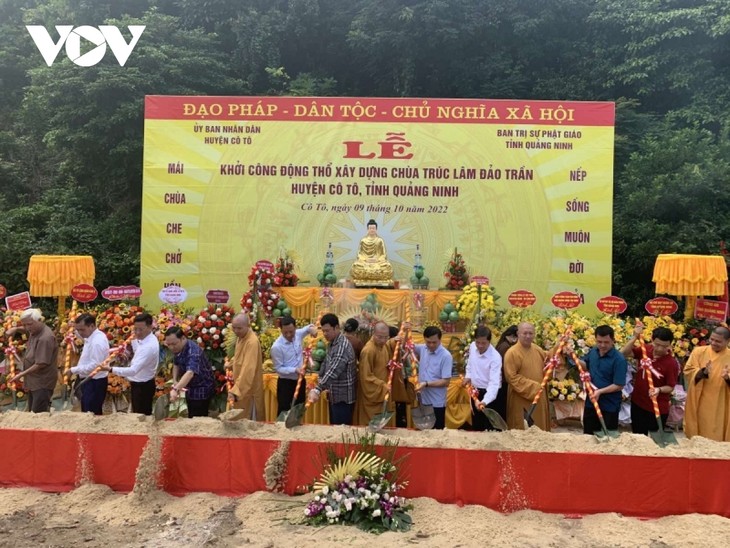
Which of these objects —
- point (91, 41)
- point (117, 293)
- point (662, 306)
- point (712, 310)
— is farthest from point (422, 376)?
point (91, 41)

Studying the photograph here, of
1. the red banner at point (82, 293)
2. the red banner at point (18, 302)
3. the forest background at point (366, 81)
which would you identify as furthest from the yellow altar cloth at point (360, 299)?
the forest background at point (366, 81)

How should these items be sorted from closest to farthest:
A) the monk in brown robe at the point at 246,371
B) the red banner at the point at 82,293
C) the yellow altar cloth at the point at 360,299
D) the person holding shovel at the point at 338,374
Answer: the person holding shovel at the point at 338,374 < the monk in brown robe at the point at 246,371 < the red banner at the point at 82,293 < the yellow altar cloth at the point at 360,299

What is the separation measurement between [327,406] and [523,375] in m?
2.08

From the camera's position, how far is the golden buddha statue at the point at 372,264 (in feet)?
27.1

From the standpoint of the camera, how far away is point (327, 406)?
18.6ft

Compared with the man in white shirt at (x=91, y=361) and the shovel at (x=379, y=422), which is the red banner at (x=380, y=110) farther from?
the shovel at (x=379, y=422)

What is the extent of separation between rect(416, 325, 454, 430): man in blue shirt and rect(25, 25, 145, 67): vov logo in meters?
10.7

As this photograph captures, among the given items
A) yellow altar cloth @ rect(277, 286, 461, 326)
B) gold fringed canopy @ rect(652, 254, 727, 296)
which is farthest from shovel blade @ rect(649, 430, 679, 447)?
yellow altar cloth @ rect(277, 286, 461, 326)

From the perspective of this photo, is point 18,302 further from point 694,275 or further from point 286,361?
point 694,275

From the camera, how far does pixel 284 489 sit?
3.70 m

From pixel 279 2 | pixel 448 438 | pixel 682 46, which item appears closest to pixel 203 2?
pixel 279 2

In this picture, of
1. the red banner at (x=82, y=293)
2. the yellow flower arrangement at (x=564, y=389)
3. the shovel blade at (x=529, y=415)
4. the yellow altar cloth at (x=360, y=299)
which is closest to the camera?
the shovel blade at (x=529, y=415)

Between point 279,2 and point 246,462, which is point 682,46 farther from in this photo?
point 246,462

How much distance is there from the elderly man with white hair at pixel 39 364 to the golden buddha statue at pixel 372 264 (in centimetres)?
432
